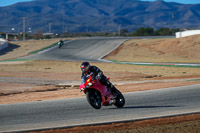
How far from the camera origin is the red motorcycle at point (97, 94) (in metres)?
9.64

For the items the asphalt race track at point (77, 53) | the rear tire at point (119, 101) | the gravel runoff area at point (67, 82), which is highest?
the asphalt race track at point (77, 53)

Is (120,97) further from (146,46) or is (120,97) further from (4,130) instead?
(146,46)

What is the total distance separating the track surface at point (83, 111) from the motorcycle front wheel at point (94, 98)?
0.18 metres

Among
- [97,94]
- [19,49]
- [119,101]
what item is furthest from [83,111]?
[19,49]

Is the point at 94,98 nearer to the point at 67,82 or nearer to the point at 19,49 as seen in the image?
the point at 67,82

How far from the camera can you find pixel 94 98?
9.94 meters

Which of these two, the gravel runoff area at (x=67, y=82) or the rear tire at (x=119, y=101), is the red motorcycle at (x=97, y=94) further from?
the gravel runoff area at (x=67, y=82)

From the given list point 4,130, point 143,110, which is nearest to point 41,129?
point 4,130

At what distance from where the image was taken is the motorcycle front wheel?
973 centimetres

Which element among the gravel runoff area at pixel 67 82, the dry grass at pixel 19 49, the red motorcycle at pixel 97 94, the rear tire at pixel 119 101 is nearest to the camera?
the red motorcycle at pixel 97 94

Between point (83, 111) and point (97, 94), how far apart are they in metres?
0.66

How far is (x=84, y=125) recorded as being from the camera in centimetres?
822

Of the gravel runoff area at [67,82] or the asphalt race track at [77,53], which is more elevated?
the asphalt race track at [77,53]

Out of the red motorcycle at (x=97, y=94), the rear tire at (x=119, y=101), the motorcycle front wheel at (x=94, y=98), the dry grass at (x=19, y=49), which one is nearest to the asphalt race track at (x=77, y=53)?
the dry grass at (x=19, y=49)
